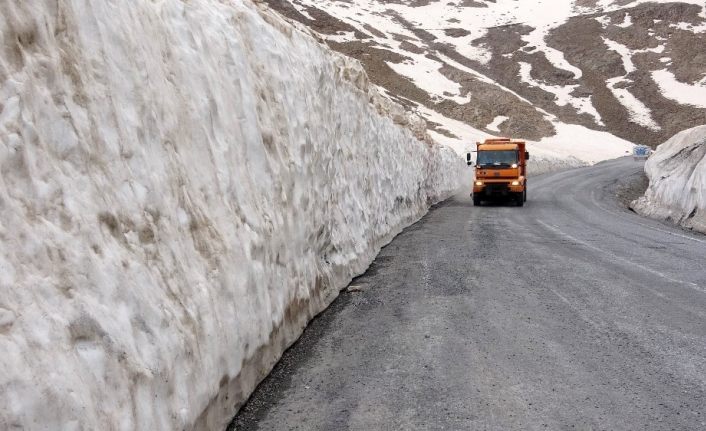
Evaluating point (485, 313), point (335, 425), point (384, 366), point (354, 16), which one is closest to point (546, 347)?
point (485, 313)

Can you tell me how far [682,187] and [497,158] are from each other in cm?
692

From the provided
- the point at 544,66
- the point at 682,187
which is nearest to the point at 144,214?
the point at 682,187

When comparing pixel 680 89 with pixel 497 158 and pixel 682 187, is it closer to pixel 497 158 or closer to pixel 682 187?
pixel 682 187

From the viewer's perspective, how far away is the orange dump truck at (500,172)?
22.3 metres

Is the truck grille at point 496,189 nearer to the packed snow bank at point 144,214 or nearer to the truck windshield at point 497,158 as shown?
the truck windshield at point 497,158

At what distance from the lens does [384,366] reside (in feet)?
16.4

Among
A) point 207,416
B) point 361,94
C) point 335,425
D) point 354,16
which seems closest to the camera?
point 207,416

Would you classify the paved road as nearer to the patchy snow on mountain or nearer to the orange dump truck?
the orange dump truck

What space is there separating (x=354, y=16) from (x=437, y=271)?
9575 centimetres

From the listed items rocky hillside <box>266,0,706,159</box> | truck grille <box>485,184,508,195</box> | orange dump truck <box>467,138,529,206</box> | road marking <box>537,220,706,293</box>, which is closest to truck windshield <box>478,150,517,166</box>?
orange dump truck <box>467,138,529,206</box>

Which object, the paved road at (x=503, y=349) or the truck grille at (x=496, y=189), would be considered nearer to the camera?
the paved road at (x=503, y=349)

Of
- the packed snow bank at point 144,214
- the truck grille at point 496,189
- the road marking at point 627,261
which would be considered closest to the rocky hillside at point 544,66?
the truck grille at point 496,189

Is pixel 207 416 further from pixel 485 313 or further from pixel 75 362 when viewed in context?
pixel 485 313

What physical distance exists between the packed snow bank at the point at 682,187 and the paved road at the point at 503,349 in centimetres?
816
